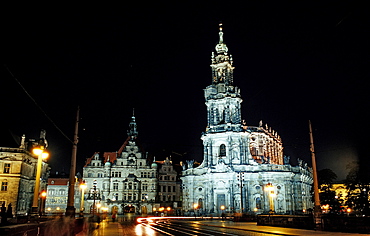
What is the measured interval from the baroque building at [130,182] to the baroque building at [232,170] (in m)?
8.24

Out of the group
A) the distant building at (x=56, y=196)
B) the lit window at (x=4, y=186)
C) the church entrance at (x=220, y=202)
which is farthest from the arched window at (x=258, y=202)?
the distant building at (x=56, y=196)

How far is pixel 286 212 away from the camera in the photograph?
2295 inches

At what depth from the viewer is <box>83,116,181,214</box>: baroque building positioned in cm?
6925

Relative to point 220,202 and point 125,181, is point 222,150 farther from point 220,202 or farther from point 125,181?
point 125,181

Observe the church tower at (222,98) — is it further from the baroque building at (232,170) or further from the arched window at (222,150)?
the arched window at (222,150)

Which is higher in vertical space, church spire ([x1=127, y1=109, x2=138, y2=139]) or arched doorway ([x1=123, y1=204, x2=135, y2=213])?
church spire ([x1=127, y1=109, x2=138, y2=139])

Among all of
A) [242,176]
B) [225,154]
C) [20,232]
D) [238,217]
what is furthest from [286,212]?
[20,232]

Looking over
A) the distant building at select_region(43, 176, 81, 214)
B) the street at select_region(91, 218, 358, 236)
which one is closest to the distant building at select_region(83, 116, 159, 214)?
the distant building at select_region(43, 176, 81, 214)

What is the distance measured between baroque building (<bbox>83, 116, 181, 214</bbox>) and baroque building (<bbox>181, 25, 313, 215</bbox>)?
27.0 ft

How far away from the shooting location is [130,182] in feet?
229

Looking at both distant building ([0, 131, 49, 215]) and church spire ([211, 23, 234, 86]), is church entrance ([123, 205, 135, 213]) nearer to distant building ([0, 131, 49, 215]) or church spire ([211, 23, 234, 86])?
distant building ([0, 131, 49, 215])

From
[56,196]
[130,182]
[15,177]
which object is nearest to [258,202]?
[130,182]

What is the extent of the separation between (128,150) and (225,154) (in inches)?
838

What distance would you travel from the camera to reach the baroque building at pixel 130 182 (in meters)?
69.2
